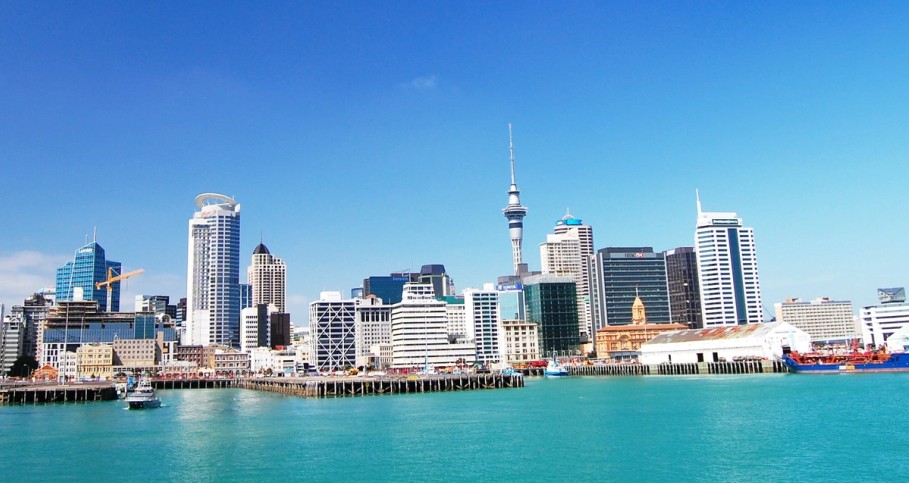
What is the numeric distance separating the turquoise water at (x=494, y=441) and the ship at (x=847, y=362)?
5759 cm

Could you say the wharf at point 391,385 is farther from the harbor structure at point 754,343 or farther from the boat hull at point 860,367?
the boat hull at point 860,367

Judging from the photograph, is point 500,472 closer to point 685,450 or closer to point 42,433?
point 685,450

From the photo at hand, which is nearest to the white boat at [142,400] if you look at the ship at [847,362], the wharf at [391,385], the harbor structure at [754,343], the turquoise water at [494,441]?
the turquoise water at [494,441]

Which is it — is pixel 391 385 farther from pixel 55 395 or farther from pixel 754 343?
pixel 754 343

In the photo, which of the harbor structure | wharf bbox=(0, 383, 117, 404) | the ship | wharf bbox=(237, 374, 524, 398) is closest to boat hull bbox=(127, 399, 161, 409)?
wharf bbox=(237, 374, 524, 398)

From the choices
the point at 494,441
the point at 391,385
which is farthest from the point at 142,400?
the point at 494,441

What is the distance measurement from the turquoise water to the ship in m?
57.6

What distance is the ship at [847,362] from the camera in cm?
15462

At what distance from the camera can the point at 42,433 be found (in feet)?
261

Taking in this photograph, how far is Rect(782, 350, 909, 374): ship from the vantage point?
15462cm

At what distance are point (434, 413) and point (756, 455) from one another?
44.8 metres

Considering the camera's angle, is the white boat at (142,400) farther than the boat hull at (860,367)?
No

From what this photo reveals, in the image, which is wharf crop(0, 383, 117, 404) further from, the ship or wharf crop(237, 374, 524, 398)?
the ship

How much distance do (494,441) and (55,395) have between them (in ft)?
350
